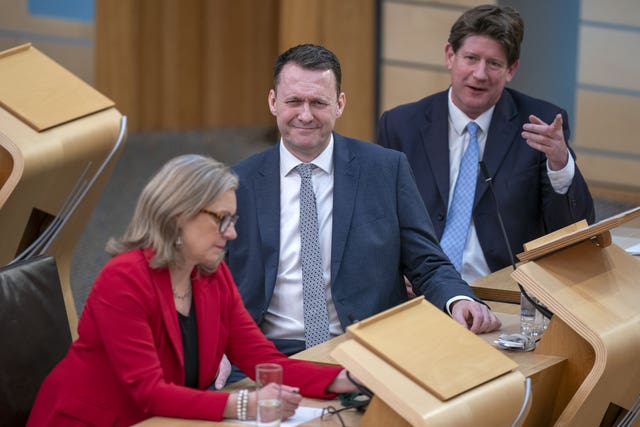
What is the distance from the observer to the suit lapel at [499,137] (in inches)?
166

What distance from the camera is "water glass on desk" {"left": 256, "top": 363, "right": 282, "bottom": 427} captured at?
2.30 meters

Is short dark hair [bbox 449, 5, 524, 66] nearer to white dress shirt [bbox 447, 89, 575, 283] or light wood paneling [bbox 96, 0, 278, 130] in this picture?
white dress shirt [bbox 447, 89, 575, 283]

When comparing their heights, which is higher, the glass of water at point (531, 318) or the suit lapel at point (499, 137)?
the suit lapel at point (499, 137)

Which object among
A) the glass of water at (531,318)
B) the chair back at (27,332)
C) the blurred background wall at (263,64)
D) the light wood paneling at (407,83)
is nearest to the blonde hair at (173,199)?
the chair back at (27,332)

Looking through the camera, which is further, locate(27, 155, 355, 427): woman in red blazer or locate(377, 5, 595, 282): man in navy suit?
locate(377, 5, 595, 282): man in navy suit

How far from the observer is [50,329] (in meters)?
2.98

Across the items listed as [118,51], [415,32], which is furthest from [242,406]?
[118,51]

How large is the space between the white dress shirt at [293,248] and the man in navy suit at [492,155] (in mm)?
876

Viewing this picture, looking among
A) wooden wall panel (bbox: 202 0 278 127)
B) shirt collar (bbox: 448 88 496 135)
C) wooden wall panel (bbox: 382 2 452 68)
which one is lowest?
wooden wall panel (bbox: 202 0 278 127)

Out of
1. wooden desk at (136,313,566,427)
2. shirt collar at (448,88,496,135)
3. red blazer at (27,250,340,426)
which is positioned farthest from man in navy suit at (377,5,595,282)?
red blazer at (27,250,340,426)

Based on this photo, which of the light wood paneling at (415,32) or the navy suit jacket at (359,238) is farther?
the light wood paneling at (415,32)

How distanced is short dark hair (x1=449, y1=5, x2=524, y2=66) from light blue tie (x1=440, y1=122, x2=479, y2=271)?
402mm

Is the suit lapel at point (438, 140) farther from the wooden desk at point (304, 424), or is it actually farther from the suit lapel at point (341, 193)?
the wooden desk at point (304, 424)

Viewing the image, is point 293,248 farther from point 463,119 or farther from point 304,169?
point 463,119
